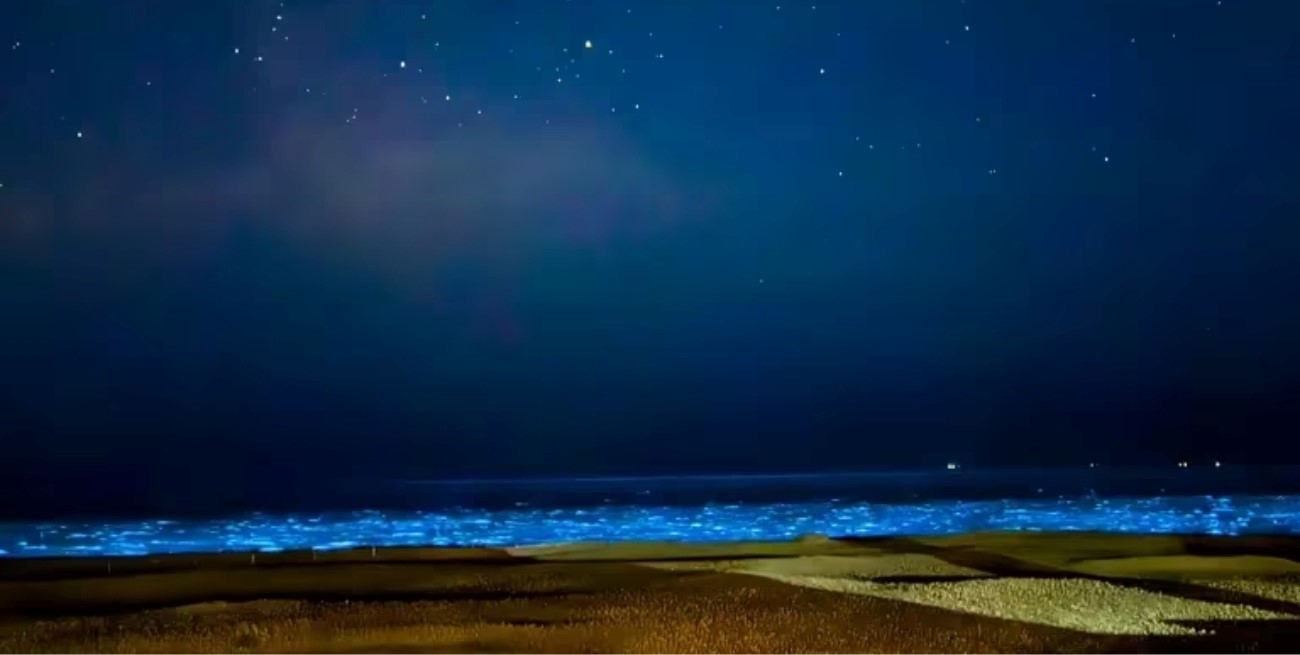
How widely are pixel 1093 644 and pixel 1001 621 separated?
1.91 m

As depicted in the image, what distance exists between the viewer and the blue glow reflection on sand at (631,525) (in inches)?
1727

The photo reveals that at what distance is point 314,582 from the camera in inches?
969

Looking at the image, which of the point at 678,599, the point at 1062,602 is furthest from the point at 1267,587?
the point at 678,599

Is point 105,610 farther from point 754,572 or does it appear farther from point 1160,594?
point 1160,594

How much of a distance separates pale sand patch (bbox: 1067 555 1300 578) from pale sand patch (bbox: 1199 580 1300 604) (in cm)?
134

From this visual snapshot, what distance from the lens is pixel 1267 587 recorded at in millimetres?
21656

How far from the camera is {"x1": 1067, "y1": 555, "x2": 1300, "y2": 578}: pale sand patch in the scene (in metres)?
24.4

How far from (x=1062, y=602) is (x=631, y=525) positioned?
3491 cm

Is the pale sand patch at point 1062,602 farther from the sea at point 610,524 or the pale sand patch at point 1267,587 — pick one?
the sea at point 610,524

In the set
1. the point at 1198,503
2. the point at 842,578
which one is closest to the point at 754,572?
the point at 842,578

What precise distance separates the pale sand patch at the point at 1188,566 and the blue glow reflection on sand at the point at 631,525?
16.5 metres

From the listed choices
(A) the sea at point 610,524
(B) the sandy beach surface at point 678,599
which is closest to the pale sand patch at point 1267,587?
Answer: (B) the sandy beach surface at point 678,599

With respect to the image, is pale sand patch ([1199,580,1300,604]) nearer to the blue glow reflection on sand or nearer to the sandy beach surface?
the sandy beach surface

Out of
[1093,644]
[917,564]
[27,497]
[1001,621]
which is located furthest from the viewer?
[27,497]
